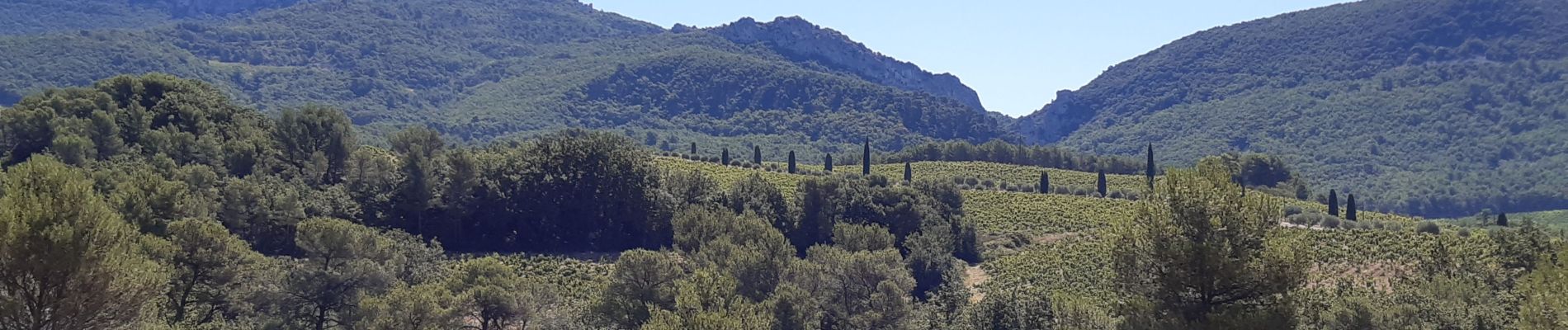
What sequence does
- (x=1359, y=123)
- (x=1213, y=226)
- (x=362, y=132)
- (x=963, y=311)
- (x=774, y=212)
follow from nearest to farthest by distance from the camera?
1. (x=1213, y=226)
2. (x=963, y=311)
3. (x=774, y=212)
4. (x=362, y=132)
5. (x=1359, y=123)

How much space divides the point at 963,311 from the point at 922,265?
13938mm

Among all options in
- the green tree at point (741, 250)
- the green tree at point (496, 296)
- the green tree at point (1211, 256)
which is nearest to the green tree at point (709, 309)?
the green tree at point (741, 250)

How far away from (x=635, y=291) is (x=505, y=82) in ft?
473

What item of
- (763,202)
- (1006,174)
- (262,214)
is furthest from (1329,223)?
(262,214)

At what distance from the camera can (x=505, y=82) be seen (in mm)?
167875

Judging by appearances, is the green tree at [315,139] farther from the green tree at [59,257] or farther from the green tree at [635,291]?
the green tree at [59,257]

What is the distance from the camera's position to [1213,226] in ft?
58.4

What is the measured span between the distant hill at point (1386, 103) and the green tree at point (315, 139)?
9309 centimetres

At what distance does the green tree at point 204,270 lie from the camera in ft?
92.4

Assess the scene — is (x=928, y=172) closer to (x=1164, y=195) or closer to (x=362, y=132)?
(x=1164, y=195)

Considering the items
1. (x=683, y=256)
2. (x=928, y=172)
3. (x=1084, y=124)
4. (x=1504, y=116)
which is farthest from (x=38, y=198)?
(x=1084, y=124)

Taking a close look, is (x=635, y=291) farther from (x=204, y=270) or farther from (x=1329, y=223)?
(x=1329, y=223)

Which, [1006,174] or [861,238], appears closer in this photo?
[861,238]

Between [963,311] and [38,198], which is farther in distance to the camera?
[963,311]
